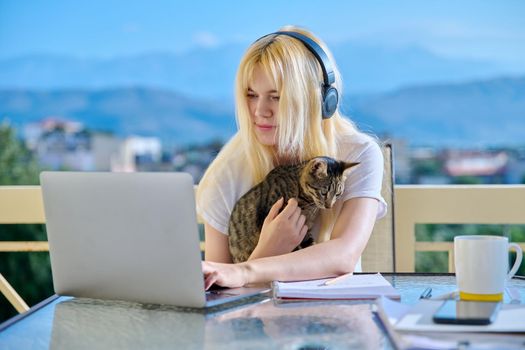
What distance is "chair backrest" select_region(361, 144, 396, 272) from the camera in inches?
74.7

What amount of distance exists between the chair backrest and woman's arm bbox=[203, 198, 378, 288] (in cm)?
23

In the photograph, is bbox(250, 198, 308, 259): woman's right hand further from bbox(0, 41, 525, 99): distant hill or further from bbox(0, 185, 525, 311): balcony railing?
bbox(0, 41, 525, 99): distant hill

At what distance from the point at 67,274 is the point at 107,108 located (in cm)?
829

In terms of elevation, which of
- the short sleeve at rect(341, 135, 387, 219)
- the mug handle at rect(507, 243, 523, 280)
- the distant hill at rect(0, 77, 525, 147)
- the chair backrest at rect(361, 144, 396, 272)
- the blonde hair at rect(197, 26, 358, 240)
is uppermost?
the blonde hair at rect(197, 26, 358, 240)

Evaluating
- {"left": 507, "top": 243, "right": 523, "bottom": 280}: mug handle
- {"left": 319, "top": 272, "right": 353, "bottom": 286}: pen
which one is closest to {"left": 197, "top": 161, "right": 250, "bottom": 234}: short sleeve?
{"left": 319, "top": 272, "right": 353, "bottom": 286}: pen

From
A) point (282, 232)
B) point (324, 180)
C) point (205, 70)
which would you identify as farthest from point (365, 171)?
point (205, 70)

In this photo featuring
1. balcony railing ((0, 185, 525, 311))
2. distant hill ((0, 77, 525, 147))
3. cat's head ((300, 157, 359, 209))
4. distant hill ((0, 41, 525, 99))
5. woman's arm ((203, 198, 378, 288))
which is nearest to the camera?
woman's arm ((203, 198, 378, 288))

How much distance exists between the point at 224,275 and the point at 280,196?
15.9 inches

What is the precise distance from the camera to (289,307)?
1.21 m

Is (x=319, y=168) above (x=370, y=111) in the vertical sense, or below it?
above

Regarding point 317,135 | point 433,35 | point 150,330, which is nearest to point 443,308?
point 150,330

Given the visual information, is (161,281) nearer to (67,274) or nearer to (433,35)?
(67,274)

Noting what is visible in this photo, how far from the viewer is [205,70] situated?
941cm

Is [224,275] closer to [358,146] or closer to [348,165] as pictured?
[348,165]
